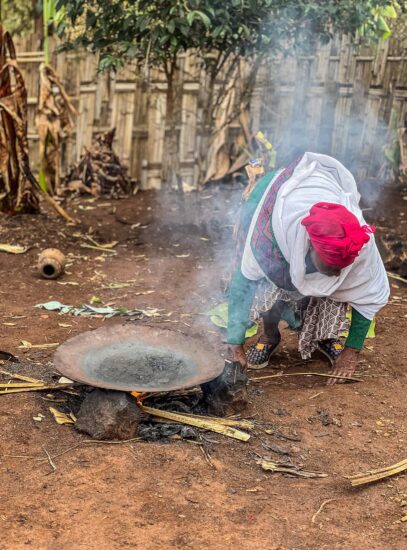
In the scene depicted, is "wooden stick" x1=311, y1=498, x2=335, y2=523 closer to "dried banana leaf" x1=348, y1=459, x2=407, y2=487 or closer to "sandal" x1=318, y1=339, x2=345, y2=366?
"dried banana leaf" x1=348, y1=459, x2=407, y2=487

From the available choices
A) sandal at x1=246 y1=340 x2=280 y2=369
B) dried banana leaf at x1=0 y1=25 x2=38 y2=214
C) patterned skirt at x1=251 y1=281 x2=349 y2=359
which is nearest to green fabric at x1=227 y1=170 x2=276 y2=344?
patterned skirt at x1=251 y1=281 x2=349 y2=359

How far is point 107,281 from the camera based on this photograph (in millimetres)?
6238

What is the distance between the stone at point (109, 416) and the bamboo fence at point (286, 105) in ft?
17.5

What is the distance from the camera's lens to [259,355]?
445cm

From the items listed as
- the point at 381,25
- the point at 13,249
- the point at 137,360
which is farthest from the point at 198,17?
the point at 137,360

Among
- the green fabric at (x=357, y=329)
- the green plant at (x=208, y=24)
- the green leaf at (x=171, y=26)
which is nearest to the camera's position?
the green fabric at (x=357, y=329)

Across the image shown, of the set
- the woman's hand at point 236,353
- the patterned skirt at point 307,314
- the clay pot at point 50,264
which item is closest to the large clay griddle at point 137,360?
the woman's hand at point 236,353

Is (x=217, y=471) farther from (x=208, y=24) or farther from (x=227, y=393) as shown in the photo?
(x=208, y=24)

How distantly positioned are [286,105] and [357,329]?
17.7 ft

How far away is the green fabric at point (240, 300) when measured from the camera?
3.94 meters

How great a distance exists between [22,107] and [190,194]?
238 cm

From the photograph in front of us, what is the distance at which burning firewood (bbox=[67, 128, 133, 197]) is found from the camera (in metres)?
9.16

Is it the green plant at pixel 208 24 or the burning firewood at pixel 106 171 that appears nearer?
the green plant at pixel 208 24

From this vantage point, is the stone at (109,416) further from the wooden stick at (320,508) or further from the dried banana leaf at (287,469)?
the wooden stick at (320,508)
